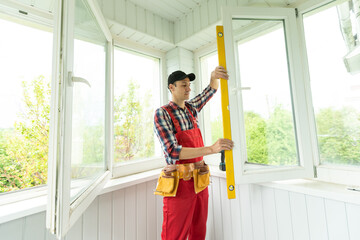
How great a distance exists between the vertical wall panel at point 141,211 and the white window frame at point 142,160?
219mm

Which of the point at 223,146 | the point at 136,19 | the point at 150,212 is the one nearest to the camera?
the point at 223,146

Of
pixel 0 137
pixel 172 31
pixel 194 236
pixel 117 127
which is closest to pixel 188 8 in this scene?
pixel 172 31

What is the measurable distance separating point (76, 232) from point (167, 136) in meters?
0.95

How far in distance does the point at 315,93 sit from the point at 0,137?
2.13 m

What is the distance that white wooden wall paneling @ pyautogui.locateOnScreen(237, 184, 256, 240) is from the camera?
1393 mm

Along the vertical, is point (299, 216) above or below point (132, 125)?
below

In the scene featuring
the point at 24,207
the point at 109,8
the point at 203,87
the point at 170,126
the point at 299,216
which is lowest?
the point at 299,216

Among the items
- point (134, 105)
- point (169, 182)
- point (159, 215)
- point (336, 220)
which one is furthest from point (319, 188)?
point (134, 105)

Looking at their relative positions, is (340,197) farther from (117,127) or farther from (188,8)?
(188,8)

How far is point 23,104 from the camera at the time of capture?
1141mm

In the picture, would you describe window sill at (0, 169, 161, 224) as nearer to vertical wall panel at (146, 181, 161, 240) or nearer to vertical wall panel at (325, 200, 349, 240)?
vertical wall panel at (146, 181, 161, 240)

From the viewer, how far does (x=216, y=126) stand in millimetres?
1937

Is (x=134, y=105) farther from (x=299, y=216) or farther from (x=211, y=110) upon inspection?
(x=299, y=216)

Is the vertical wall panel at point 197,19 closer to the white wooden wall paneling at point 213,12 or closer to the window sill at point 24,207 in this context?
the white wooden wall paneling at point 213,12
